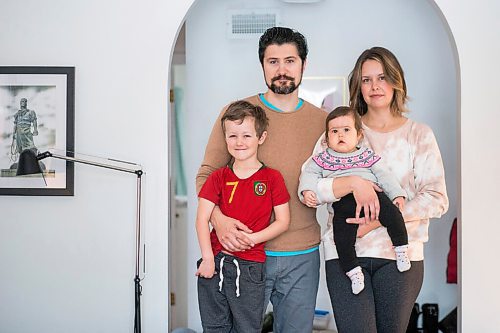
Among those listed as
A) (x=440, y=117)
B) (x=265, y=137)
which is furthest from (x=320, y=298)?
→ (x=265, y=137)

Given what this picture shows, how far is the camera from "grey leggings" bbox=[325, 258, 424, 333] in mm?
2680

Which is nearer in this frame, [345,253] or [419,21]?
[345,253]

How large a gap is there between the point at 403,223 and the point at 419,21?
67.4 inches

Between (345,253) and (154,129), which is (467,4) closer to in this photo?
(345,253)

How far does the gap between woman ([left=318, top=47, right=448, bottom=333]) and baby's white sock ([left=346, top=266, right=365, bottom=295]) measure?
1.1 inches

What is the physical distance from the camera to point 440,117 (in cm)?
394

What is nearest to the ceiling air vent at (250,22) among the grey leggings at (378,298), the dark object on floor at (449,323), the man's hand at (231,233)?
the man's hand at (231,233)

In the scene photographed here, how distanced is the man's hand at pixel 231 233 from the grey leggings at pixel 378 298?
409 mm

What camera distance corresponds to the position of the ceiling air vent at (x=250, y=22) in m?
3.96

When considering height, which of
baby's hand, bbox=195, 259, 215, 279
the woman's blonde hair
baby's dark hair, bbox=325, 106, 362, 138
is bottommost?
baby's hand, bbox=195, 259, 215, 279

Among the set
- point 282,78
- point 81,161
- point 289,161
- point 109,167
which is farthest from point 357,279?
point 81,161

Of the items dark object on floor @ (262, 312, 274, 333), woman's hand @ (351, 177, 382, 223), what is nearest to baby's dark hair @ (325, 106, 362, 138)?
woman's hand @ (351, 177, 382, 223)

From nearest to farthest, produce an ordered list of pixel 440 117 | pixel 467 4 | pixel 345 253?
pixel 345 253
pixel 467 4
pixel 440 117

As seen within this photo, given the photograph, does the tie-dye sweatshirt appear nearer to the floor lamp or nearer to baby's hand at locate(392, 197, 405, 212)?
baby's hand at locate(392, 197, 405, 212)
